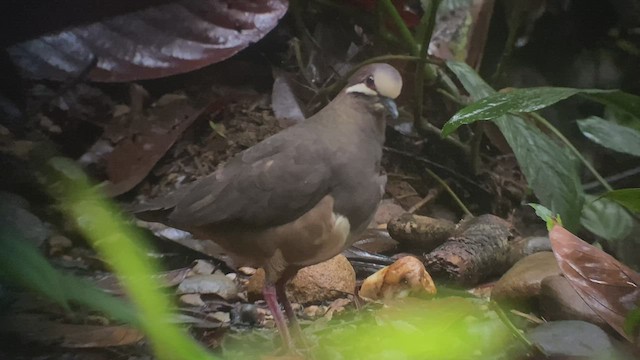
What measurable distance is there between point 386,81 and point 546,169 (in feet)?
1.80

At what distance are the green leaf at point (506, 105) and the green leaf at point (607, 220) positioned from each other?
60 centimetres

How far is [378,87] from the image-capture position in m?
1.72

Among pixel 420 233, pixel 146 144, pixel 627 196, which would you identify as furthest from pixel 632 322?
pixel 146 144

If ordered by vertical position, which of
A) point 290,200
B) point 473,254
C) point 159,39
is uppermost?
point 159,39

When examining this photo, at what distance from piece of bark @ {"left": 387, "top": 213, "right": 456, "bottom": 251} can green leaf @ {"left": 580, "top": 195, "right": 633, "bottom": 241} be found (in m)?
0.42

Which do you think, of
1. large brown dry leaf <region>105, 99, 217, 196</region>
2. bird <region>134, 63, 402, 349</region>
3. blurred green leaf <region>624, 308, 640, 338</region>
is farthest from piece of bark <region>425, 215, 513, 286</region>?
large brown dry leaf <region>105, 99, 217, 196</region>

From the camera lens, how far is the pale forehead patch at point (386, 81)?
1.71 m

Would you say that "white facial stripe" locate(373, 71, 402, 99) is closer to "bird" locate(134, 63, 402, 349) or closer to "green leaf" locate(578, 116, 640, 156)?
"bird" locate(134, 63, 402, 349)

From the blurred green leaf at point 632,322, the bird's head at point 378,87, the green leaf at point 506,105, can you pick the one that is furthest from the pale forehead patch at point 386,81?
the blurred green leaf at point 632,322

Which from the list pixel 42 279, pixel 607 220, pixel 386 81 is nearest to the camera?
pixel 42 279

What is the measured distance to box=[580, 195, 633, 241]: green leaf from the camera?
2.17m

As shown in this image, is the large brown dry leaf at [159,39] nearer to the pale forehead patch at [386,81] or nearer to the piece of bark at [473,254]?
the pale forehead patch at [386,81]

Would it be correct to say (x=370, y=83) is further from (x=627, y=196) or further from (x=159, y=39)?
(x=159, y=39)

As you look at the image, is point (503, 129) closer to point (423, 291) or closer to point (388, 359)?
point (423, 291)
